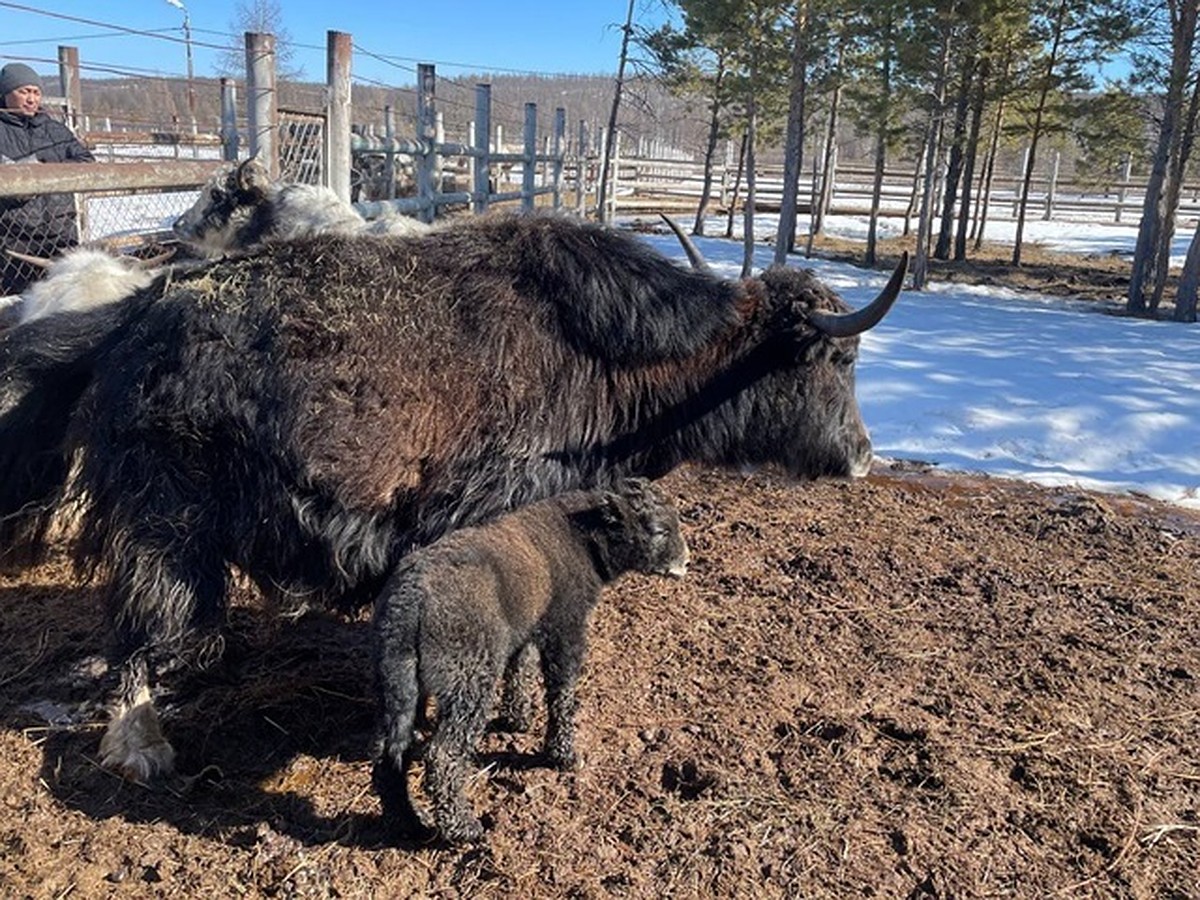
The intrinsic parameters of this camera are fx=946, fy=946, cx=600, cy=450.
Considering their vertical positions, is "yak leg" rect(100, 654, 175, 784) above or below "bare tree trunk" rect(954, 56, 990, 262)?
below

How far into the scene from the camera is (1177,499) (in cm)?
662

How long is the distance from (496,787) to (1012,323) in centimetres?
1275

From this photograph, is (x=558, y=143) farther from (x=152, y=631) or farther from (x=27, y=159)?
(x=152, y=631)

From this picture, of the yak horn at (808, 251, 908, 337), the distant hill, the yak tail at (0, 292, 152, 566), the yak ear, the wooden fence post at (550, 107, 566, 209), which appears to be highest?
the distant hill

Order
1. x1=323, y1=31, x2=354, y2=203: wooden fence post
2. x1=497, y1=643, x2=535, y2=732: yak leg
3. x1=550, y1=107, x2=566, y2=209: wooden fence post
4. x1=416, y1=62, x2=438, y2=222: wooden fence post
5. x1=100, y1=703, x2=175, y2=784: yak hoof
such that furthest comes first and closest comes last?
1. x1=550, y1=107, x2=566, y2=209: wooden fence post
2. x1=416, y1=62, x2=438, y2=222: wooden fence post
3. x1=323, y1=31, x2=354, y2=203: wooden fence post
4. x1=497, y1=643, x2=535, y2=732: yak leg
5. x1=100, y1=703, x2=175, y2=784: yak hoof

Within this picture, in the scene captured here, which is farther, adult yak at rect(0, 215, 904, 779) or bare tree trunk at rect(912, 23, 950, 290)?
bare tree trunk at rect(912, 23, 950, 290)

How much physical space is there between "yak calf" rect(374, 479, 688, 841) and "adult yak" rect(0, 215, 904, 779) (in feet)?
1.09

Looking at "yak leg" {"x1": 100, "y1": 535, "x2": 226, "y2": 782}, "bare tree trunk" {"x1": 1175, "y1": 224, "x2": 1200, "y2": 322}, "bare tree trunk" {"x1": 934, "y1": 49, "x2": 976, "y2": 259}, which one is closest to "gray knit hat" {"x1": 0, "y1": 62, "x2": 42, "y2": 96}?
"yak leg" {"x1": 100, "y1": 535, "x2": 226, "y2": 782}

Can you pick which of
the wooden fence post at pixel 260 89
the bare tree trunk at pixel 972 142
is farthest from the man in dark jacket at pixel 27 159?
the bare tree trunk at pixel 972 142

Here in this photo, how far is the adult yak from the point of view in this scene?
3244mm

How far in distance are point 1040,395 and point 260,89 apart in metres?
7.36

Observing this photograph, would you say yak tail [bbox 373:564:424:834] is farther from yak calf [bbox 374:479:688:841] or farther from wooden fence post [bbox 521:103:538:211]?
wooden fence post [bbox 521:103:538:211]

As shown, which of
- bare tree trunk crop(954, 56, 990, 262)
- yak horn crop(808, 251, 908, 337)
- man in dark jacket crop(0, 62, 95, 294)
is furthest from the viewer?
bare tree trunk crop(954, 56, 990, 262)

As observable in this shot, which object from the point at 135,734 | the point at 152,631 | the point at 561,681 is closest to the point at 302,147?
the point at 152,631
